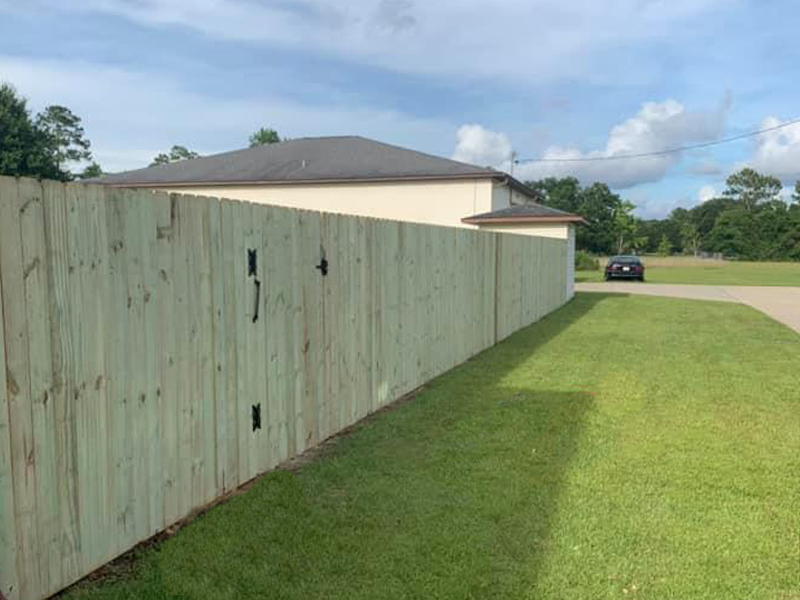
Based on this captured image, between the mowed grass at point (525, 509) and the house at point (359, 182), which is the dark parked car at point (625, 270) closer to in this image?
the house at point (359, 182)

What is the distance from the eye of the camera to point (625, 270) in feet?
98.7

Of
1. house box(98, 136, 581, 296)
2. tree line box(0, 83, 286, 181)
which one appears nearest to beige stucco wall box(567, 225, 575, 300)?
house box(98, 136, 581, 296)

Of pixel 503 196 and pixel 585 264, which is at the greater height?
pixel 503 196

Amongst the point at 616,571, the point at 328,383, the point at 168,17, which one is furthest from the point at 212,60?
the point at 616,571

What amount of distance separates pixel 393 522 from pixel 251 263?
5.76 ft

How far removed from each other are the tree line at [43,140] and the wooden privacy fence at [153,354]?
37.0 meters

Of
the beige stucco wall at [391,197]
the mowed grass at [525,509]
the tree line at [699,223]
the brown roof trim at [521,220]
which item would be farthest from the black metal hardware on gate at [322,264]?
the tree line at [699,223]

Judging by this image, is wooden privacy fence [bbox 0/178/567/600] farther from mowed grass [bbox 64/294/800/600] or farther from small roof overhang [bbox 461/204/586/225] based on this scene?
small roof overhang [bbox 461/204/586/225]

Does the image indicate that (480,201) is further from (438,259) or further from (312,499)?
(312,499)

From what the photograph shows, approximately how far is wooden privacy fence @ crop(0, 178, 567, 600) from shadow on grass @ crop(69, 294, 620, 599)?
26 centimetres

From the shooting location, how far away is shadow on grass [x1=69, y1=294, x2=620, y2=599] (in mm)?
2902

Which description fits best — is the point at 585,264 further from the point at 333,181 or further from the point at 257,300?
the point at 257,300

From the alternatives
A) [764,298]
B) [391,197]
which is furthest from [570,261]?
[391,197]

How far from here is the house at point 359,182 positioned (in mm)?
22289
